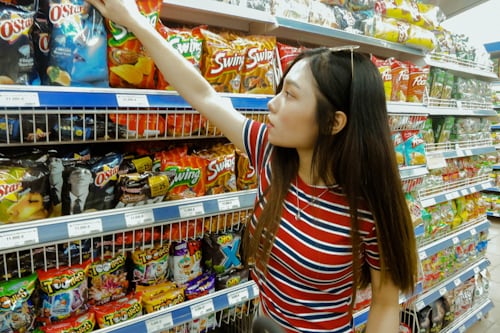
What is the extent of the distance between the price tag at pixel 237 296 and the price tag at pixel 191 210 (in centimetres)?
39

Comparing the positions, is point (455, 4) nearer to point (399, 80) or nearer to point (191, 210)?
point (399, 80)

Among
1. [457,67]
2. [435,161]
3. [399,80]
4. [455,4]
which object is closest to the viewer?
[399,80]

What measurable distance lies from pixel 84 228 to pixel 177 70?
21.3 inches

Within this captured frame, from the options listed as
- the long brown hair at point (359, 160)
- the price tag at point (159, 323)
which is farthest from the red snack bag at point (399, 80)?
the price tag at point (159, 323)

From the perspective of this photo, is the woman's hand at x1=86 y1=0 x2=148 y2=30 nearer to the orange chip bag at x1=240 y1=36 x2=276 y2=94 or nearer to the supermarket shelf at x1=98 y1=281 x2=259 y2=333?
the orange chip bag at x1=240 y1=36 x2=276 y2=94

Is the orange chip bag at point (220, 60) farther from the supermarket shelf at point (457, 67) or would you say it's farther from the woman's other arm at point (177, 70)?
the supermarket shelf at point (457, 67)

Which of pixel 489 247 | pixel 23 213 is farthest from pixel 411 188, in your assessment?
pixel 489 247

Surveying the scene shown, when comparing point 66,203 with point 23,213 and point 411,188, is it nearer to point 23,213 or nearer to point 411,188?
point 23,213

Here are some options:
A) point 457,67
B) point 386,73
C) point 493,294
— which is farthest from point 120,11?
point 493,294

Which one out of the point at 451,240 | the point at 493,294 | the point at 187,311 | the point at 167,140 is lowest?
the point at 493,294

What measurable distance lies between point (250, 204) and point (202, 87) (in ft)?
1.64

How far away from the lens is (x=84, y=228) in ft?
3.30

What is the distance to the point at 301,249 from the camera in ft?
3.26

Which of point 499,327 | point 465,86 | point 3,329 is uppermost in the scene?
point 465,86
